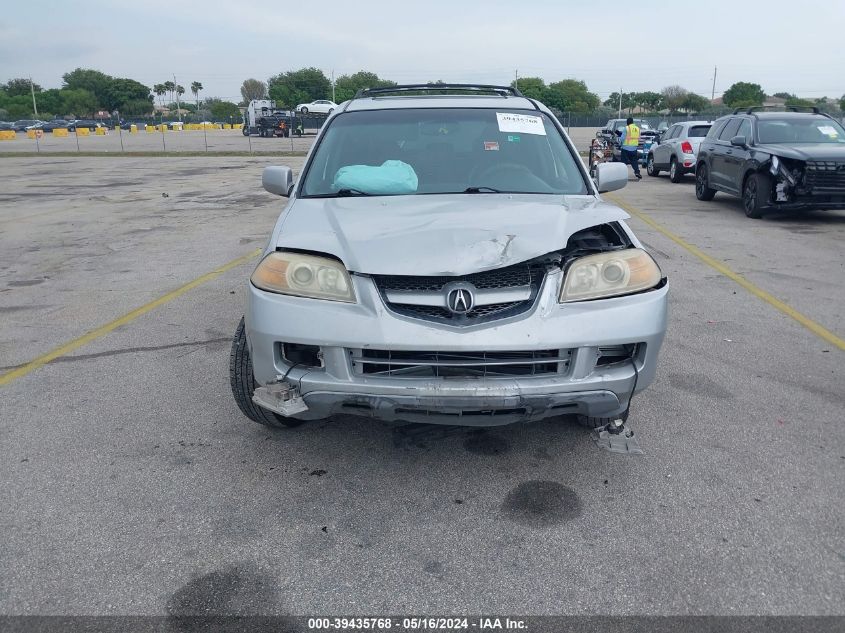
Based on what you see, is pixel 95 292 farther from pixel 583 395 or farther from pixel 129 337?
pixel 583 395

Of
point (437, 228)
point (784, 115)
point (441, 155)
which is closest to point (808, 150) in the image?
point (784, 115)

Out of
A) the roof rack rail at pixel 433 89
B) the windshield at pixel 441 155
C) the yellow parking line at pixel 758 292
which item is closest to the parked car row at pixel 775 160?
the yellow parking line at pixel 758 292

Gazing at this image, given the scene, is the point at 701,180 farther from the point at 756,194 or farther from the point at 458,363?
the point at 458,363

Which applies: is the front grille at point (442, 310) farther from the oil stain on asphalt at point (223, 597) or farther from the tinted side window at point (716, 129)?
the tinted side window at point (716, 129)

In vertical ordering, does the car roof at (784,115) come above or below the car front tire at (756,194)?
above

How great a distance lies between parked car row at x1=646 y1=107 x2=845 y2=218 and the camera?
1009cm

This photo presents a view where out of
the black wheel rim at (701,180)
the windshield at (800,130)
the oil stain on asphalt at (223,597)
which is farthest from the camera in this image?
the black wheel rim at (701,180)

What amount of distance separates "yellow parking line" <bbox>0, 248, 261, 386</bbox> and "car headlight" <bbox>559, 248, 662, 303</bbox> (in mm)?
3640

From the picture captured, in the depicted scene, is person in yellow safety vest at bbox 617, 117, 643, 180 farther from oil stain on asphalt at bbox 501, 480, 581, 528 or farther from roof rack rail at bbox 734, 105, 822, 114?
oil stain on asphalt at bbox 501, 480, 581, 528

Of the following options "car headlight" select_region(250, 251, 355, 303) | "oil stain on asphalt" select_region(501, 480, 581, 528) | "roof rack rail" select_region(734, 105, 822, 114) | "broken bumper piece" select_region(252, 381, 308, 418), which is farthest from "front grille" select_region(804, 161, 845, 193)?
"broken bumper piece" select_region(252, 381, 308, 418)

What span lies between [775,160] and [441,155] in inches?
327

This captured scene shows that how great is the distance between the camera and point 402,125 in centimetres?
432

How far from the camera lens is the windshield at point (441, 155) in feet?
12.9

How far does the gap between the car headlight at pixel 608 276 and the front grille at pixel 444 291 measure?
153mm
